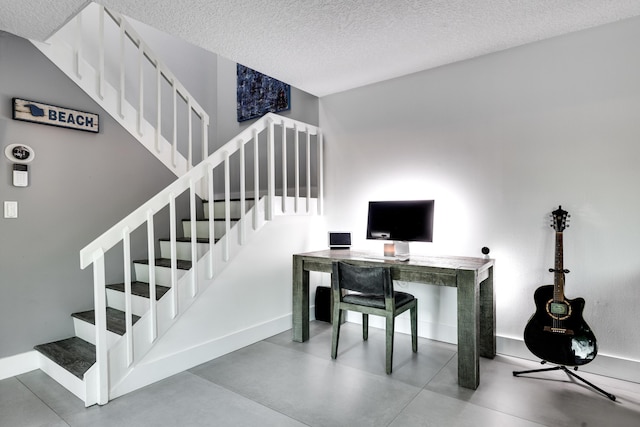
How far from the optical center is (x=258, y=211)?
2982 mm

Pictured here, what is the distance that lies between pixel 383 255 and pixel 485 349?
3.41 ft

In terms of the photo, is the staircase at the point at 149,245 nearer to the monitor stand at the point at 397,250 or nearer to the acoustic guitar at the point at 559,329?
the monitor stand at the point at 397,250

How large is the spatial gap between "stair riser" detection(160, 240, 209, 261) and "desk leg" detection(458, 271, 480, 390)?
196 cm

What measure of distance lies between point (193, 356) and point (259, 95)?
3042 mm

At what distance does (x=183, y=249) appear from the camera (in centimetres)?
314

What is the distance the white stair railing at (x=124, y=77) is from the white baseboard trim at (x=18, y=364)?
187 cm

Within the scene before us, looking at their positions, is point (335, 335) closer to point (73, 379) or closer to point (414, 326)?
point (414, 326)

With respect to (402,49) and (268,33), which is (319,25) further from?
(402,49)

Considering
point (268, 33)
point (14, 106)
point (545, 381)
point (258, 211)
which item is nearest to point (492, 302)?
point (545, 381)

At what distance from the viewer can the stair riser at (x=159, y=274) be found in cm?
284

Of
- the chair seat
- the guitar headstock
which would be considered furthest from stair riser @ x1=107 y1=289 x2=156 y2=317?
the guitar headstock

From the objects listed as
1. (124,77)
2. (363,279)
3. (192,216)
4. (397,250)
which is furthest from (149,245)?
(124,77)

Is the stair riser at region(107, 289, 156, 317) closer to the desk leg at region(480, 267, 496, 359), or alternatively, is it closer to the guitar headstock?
the desk leg at region(480, 267, 496, 359)

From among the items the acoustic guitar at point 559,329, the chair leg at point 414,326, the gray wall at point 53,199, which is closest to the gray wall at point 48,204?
the gray wall at point 53,199
